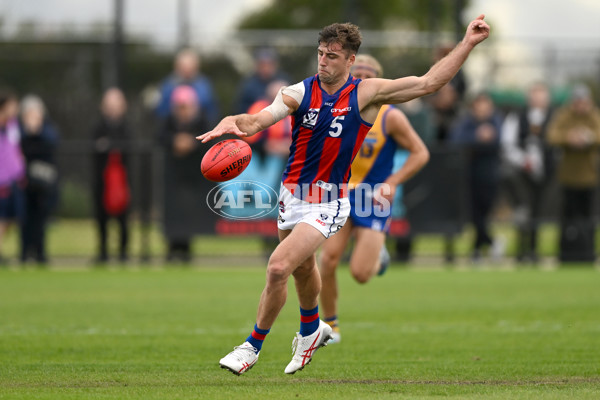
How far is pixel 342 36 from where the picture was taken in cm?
699

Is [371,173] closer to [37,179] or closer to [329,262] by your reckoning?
[329,262]

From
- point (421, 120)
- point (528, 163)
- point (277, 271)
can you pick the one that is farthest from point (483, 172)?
point (277, 271)

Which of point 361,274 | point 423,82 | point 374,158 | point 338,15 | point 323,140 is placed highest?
point 338,15

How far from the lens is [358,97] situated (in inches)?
280

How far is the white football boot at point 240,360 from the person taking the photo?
682 centimetres

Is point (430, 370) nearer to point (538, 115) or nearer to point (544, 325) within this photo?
point (544, 325)

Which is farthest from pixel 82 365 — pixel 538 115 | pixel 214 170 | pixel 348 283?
pixel 538 115

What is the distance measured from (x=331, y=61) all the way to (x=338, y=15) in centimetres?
3072

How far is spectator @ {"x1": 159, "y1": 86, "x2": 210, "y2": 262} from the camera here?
17.1m

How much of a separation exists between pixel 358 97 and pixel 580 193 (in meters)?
11.6

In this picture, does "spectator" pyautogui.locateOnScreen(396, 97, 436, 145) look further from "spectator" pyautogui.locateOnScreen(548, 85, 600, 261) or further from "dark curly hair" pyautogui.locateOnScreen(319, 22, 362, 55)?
"dark curly hair" pyautogui.locateOnScreen(319, 22, 362, 55)

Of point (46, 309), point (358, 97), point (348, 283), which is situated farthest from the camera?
point (348, 283)

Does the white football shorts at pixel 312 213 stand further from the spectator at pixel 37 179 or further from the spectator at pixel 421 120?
the spectator at pixel 37 179

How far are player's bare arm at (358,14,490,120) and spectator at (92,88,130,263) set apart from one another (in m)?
10.7
